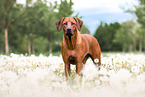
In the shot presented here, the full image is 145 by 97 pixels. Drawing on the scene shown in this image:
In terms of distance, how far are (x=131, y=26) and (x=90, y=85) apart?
128 feet

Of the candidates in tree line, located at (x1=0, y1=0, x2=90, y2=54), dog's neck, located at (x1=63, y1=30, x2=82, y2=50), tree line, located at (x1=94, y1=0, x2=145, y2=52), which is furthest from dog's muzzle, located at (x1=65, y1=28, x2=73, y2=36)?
tree line, located at (x1=0, y1=0, x2=90, y2=54)

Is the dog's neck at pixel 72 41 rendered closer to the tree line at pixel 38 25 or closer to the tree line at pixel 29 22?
the tree line at pixel 38 25

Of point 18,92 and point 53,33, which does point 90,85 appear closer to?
point 18,92

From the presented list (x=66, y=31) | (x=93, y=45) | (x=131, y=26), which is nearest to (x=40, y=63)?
(x=93, y=45)

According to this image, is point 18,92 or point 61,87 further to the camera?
point 61,87

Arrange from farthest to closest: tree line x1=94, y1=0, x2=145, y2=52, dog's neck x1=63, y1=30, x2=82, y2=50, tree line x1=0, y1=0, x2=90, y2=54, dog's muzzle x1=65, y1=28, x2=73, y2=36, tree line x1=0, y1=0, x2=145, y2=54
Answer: tree line x1=94, y1=0, x2=145, y2=52, tree line x1=0, y1=0, x2=145, y2=54, tree line x1=0, y1=0, x2=90, y2=54, dog's neck x1=63, y1=30, x2=82, y2=50, dog's muzzle x1=65, y1=28, x2=73, y2=36

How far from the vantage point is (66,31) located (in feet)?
13.5

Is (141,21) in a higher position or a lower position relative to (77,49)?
higher

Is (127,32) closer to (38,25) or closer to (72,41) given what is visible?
(38,25)

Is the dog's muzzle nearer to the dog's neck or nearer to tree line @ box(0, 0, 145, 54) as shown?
the dog's neck

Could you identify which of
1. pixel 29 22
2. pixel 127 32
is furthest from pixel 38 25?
pixel 127 32

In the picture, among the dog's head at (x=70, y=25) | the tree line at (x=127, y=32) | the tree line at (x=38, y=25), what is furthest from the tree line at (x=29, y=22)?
the dog's head at (x=70, y=25)

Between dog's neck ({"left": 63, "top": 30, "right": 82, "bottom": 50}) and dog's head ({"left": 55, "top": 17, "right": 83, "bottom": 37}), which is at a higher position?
dog's head ({"left": 55, "top": 17, "right": 83, "bottom": 37})

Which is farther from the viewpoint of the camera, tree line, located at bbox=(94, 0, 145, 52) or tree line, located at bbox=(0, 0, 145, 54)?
tree line, located at bbox=(94, 0, 145, 52)
